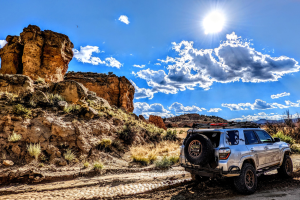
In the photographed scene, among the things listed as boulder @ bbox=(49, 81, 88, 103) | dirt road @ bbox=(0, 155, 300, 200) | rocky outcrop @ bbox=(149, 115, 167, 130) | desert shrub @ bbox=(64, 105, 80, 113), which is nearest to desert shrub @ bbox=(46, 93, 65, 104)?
boulder @ bbox=(49, 81, 88, 103)

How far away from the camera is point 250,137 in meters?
6.13

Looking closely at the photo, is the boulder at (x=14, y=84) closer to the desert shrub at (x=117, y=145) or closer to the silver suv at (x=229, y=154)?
the desert shrub at (x=117, y=145)

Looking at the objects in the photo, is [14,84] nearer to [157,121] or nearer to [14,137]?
[14,137]

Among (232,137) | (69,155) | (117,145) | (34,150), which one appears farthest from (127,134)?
(232,137)

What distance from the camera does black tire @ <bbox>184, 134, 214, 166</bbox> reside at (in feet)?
Result: 17.1

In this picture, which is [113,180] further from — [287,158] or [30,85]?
[30,85]

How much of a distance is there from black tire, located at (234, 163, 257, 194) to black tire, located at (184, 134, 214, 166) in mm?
968

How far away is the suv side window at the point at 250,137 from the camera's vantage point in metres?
5.93

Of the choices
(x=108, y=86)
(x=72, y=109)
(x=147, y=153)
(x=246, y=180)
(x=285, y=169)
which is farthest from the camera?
(x=108, y=86)

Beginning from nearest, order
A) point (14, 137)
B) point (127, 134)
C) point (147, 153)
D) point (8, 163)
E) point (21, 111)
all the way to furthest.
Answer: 1. point (8, 163)
2. point (14, 137)
3. point (21, 111)
4. point (147, 153)
5. point (127, 134)

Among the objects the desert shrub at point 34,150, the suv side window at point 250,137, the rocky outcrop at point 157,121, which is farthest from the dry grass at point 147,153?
the rocky outcrop at point 157,121

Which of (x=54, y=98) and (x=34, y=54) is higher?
(x=34, y=54)

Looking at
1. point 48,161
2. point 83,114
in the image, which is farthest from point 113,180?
point 83,114

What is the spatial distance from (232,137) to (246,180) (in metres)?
1.35
